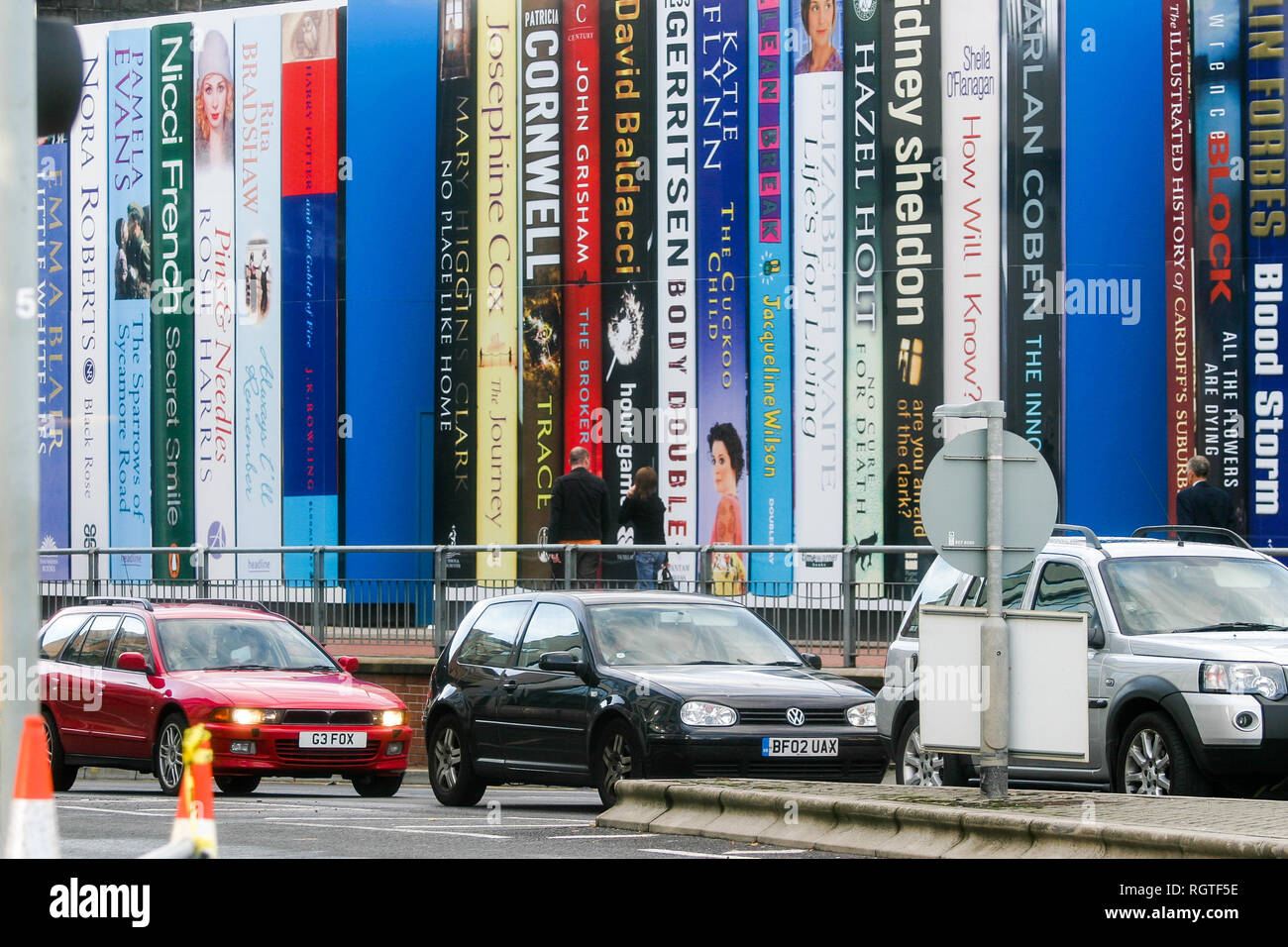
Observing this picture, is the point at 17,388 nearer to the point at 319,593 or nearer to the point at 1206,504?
the point at 1206,504

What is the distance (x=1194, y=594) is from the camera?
13859 millimetres

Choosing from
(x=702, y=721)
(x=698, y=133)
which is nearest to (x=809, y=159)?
(x=698, y=133)

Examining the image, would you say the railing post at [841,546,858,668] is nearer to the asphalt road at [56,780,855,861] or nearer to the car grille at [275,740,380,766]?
the asphalt road at [56,780,855,861]

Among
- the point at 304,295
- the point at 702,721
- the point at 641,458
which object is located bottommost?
the point at 702,721

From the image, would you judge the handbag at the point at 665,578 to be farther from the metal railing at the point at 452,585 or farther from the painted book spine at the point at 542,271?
the painted book spine at the point at 542,271

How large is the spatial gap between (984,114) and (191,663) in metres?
11.9

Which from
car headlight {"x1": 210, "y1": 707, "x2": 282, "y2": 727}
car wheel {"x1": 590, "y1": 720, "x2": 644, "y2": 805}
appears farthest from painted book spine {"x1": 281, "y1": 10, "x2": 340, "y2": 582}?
car wheel {"x1": 590, "y1": 720, "x2": 644, "y2": 805}

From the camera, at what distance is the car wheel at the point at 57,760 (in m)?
18.1

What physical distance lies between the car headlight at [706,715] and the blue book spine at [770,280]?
11.5 meters

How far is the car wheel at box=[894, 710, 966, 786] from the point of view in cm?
1430

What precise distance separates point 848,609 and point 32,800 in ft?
48.6

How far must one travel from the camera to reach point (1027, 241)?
24.6 meters

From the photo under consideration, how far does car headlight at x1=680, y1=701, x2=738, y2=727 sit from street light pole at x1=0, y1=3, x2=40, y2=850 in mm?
8230
